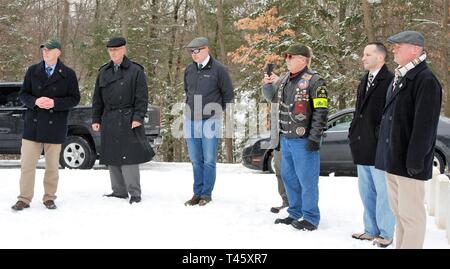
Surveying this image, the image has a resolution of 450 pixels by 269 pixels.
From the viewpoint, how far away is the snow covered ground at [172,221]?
14.6 ft

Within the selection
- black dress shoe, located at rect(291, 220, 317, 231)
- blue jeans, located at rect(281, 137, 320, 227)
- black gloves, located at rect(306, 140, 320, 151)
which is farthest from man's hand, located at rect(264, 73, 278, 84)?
black dress shoe, located at rect(291, 220, 317, 231)

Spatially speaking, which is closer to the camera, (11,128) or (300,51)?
(300,51)

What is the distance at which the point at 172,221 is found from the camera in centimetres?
516

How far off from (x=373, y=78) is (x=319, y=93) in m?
0.54

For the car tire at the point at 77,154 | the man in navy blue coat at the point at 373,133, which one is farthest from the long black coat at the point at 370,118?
the car tire at the point at 77,154

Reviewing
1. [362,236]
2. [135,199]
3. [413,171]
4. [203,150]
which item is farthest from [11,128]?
[413,171]

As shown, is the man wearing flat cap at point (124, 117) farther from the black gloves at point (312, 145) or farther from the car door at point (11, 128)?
the car door at point (11, 128)

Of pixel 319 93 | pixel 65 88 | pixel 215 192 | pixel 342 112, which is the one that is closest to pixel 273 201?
pixel 215 192

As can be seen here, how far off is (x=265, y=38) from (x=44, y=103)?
13.7 meters

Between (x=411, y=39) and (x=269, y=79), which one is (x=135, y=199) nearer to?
(x=269, y=79)

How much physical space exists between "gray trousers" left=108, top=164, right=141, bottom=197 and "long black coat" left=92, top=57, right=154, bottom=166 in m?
0.13

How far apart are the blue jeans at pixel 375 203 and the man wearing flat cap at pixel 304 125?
18.6 inches

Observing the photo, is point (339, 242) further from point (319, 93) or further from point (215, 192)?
point (215, 192)

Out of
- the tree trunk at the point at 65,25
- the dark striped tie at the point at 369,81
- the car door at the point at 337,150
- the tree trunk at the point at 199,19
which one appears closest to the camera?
the dark striped tie at the point at 369,81
